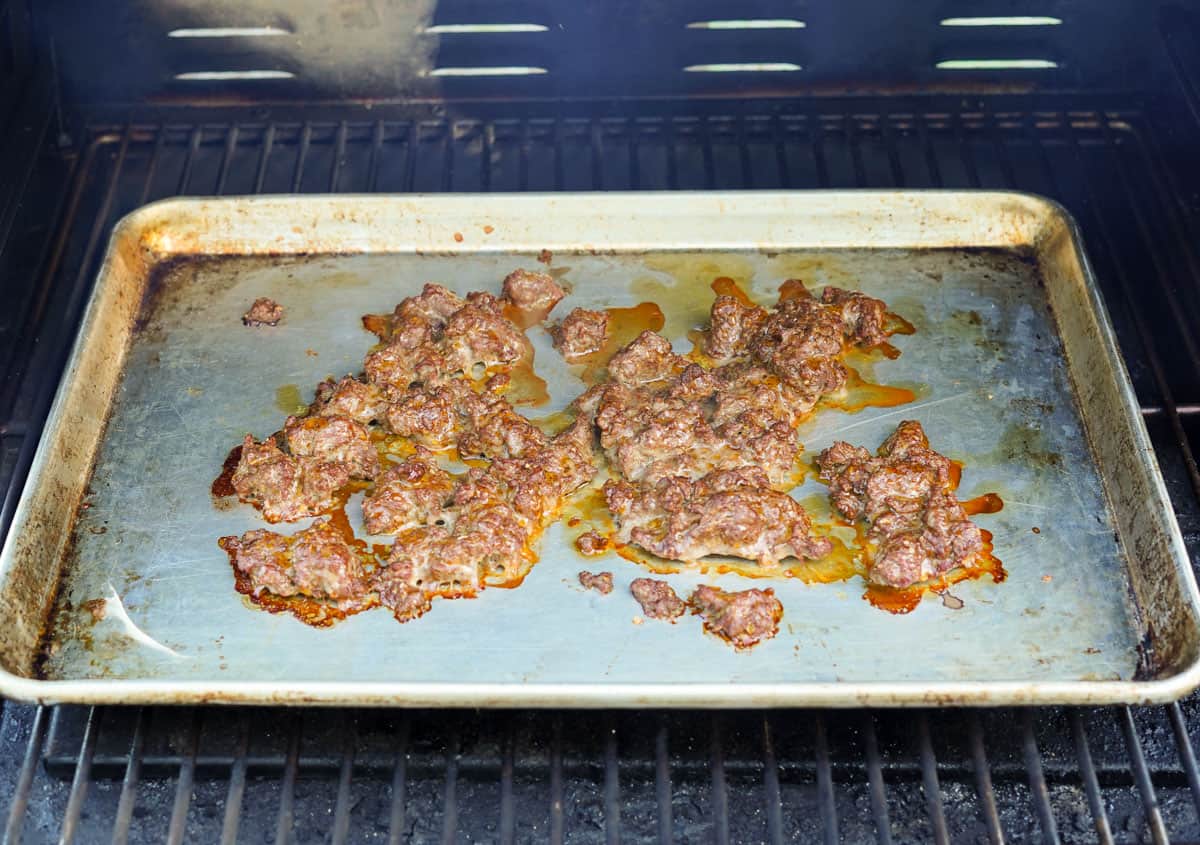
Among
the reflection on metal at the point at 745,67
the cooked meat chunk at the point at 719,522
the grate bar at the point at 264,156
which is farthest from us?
the reflection on metal at the point at 745,67

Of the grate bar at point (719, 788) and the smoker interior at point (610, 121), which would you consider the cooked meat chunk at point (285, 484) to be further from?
the grate bar at point (719, 788)

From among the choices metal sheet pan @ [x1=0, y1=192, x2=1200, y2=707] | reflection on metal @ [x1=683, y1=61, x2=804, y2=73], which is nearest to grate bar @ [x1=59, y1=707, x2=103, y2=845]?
metal sheet pan @ [x1=0, y1=192, x2=1200, y2=707]

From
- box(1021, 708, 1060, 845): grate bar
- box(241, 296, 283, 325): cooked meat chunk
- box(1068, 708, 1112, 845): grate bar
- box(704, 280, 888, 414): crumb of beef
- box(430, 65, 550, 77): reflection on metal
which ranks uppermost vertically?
box(430, 65, 550, 77): reflection on metal

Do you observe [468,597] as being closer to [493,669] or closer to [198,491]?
[493,669]

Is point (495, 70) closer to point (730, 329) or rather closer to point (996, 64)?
point (730, 329)

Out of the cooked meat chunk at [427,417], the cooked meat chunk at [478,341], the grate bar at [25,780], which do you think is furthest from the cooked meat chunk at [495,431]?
the grate bar at [25,780]

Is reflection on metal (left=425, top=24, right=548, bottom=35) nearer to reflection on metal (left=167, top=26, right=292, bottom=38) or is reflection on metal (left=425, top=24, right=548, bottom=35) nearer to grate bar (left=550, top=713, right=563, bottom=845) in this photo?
reflection on metal (left=167, top=26, right=292, bottom=38)
